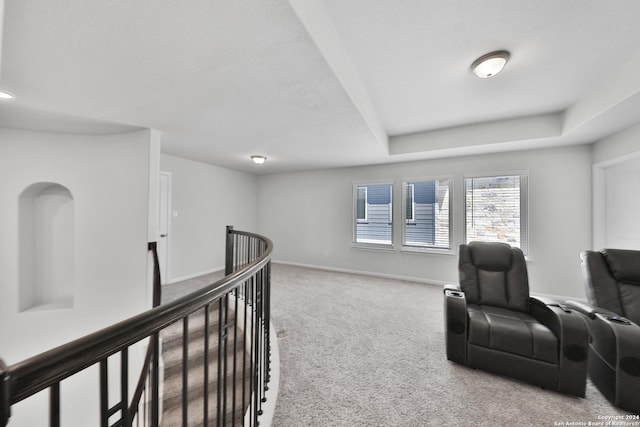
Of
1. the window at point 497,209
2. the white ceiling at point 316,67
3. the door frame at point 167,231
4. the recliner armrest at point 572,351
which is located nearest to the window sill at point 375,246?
the window at point 497,209

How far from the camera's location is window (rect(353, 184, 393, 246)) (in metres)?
4.96

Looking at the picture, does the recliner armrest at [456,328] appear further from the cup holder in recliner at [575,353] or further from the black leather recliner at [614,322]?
the black leather recliner at [614,322]

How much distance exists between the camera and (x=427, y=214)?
455cm

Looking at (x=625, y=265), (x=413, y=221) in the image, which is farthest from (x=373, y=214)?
(x=625, y=265)

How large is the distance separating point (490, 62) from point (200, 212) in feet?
17.1

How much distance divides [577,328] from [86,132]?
547cm

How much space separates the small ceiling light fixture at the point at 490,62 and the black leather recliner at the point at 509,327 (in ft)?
5.81

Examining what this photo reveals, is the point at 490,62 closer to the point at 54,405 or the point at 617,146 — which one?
the point at 617,146

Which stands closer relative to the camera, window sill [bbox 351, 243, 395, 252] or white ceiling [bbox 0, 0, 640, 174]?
white ceiling [bbox 0, 0, 640, 174]

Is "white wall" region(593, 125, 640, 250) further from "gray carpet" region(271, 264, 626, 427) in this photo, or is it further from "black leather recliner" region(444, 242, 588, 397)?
"gray carpet" region(271, 264, 626, 427)

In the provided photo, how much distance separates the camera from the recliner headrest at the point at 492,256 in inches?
98.5

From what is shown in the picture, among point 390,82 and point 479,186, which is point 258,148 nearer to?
point 390,82

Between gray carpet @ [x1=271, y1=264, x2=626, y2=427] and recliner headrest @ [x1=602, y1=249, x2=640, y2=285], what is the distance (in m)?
1.04

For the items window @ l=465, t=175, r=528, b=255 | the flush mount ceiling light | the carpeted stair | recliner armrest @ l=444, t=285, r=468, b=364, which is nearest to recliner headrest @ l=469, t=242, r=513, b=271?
recliner armrest @ l=444, t=285, r=468, b=364
